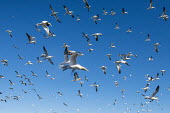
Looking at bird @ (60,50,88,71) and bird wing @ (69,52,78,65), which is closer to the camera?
bird wing @ (69,52,78,65)

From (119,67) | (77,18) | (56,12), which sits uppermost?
(77,18)

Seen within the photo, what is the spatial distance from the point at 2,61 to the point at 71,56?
42824 millimetres

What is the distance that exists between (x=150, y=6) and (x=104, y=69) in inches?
619

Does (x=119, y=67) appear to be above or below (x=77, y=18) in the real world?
below

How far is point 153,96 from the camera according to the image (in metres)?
43.2

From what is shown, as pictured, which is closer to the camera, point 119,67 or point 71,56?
point 71,56

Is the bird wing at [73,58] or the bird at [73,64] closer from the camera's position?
the bird wing at [73,58]

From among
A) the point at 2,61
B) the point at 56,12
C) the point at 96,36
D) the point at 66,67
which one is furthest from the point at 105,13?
the point at 66,67

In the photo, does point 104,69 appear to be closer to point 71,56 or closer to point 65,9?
point 65,9

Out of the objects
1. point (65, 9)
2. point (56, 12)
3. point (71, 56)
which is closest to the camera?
point (71, 56)

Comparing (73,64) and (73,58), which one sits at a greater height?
(73,58)

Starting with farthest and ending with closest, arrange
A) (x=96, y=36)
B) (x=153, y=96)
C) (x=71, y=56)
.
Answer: (x=96, y=36), (x=153, y=96), (x=71, y=56)

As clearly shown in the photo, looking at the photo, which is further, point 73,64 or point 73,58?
point 73,64

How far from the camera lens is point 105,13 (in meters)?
62.2
